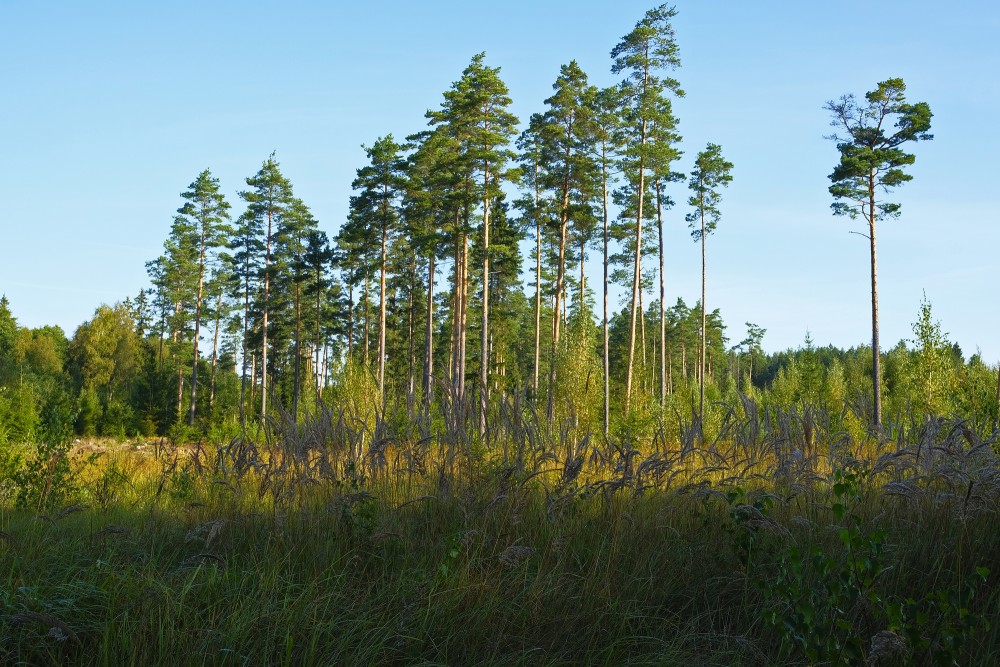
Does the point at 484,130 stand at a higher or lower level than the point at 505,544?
higher

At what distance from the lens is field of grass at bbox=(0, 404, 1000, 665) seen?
9.74 ft

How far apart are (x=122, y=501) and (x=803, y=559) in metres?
5.04

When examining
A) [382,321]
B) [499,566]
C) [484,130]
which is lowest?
[499,566]

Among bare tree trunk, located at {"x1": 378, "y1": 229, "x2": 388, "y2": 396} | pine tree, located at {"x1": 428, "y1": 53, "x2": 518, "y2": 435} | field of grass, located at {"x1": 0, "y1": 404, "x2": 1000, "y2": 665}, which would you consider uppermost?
pine tree, located at {"x1": 428, "y1": 53, "x2": 518, "y2": 435}

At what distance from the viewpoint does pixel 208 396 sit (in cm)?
4978

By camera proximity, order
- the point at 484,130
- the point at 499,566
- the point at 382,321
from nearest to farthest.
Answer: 1. the point at 499,566
2. the point at 484,130
3. the point at 382,321

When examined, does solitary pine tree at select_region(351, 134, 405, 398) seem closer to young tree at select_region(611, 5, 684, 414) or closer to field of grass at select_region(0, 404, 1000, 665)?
young tree at select_region(611, 5, 684, 414)

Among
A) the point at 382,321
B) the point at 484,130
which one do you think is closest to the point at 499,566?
the point at 484,130

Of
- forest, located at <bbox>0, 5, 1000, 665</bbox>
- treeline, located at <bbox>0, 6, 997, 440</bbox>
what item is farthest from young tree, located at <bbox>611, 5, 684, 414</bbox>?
forest, located at <bbox>0, 5, 1000, 665</bbox>

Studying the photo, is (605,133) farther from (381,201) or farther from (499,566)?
(499,566)

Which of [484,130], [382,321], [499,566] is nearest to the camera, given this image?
[499,566]

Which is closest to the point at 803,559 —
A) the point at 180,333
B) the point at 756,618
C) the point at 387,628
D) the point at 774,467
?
the point at 756,618

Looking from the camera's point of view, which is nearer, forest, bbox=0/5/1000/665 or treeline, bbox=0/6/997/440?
forest, bbox=0/5/1000/665

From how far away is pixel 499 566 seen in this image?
3705mm
